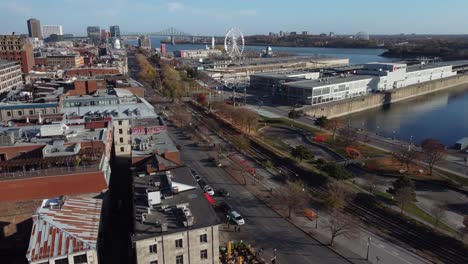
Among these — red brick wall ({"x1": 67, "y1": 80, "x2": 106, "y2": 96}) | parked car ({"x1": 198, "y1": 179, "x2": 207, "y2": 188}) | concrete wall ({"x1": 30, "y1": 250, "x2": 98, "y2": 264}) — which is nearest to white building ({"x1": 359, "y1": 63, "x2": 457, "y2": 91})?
red brick wall ({"x1": 67, "y1": 80, "x2": 106, "y2": 96})

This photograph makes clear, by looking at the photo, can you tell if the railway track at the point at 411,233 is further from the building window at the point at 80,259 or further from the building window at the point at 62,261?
the building window at the point at 62,261

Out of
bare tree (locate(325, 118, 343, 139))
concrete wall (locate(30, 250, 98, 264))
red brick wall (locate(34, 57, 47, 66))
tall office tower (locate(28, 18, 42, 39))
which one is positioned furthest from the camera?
tall office tower (locate(28, 18, 42, 39))

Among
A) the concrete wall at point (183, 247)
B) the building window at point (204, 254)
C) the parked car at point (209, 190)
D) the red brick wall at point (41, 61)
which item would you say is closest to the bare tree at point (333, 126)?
the parked car at point (209, 190)

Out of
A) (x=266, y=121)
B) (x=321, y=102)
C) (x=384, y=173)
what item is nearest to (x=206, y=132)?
(x=266, y=121)

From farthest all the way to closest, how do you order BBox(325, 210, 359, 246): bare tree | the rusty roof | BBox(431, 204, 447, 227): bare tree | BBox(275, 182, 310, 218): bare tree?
BBox(275, 182, 310, 218): bare tree, BBox(431, 204, 447, 227): bare tree, BBox(325, 210, 359, 246): bare tree, the rusty roof

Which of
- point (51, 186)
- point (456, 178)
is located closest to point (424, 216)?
point (456, 178)

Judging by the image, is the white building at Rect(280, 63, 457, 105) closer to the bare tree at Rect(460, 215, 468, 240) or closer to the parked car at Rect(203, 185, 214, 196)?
the parked car at Rect(203, 185, 214, 196)
